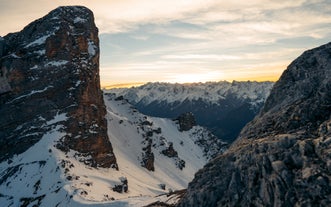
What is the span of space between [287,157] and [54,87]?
110823 millimetres

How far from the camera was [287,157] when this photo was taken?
22.0 m

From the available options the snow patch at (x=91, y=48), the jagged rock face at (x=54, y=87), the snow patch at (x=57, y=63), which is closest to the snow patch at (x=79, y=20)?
the jagged rock face at (x=54, y=87)

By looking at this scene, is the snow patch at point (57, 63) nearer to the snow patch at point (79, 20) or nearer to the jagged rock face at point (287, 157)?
the snow patch at point (79, 20)

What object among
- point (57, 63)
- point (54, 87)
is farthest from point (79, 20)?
point (54, 87)

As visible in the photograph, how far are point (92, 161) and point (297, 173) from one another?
10114 centimetres

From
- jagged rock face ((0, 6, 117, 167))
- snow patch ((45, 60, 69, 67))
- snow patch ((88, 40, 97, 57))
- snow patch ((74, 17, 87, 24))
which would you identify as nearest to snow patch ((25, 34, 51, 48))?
jagged rock face ((0, 6, 117, 167))

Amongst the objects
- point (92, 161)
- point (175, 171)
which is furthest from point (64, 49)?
point (175, 171)

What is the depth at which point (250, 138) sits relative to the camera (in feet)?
93.3

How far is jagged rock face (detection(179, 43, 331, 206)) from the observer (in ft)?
66.2

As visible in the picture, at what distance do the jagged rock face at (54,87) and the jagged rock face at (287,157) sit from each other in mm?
90450

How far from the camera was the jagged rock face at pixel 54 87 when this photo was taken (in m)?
118

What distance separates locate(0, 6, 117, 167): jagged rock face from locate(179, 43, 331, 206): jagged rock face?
9045cm

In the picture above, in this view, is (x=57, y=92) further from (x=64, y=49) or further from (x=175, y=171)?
(x=175, y=171)

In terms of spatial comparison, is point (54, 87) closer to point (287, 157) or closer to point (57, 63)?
point (57, 63)
